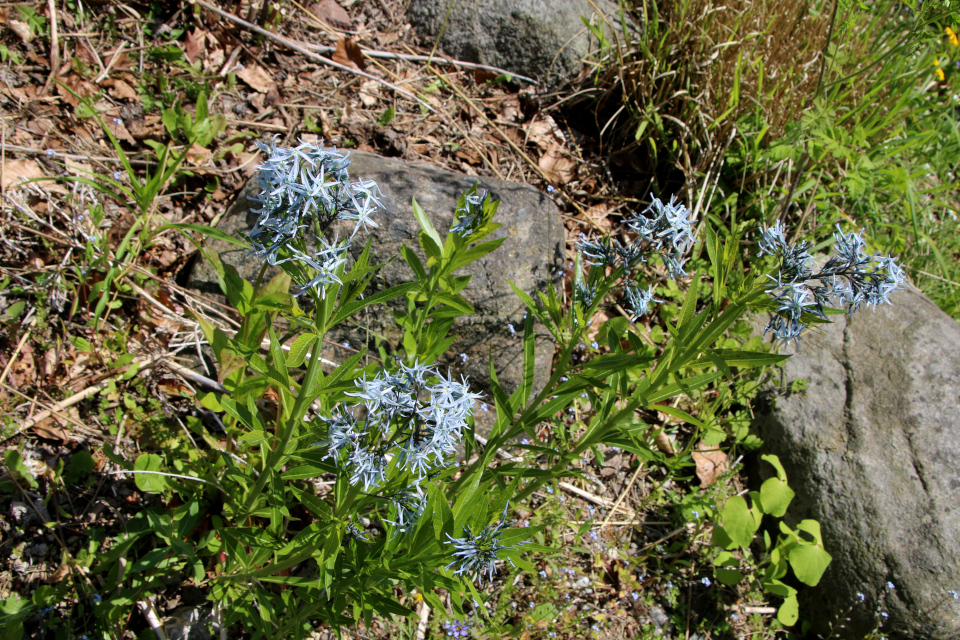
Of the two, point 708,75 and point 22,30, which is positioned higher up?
point 708,75

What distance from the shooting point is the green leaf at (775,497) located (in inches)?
122

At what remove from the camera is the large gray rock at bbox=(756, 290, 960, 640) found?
9.78ft

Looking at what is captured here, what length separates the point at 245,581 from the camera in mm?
2148

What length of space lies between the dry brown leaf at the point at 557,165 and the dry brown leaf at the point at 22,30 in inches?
123

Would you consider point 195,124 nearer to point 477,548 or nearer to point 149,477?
point 149,477

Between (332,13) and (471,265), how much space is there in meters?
2.43

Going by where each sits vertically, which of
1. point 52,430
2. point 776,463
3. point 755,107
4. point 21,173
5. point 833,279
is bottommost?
point 52,430

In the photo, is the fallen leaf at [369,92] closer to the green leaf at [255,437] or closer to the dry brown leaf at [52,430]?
the dry brown leaf at [52,430]

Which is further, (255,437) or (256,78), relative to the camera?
(256,78)

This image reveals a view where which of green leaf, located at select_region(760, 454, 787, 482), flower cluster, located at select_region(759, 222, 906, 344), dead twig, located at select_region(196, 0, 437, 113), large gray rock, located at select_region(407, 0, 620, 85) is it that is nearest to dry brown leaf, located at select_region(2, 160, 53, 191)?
dead twig, located at select_region(196, 0, 437, 113)

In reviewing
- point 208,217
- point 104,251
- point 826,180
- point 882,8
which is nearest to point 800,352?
point 826,180

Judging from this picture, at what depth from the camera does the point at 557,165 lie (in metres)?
4.30

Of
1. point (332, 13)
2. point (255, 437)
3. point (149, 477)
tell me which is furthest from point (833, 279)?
point (332, 13)

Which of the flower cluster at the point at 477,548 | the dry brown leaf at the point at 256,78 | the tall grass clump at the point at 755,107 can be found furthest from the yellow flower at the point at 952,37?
the flower cluster at the point at 477,548
